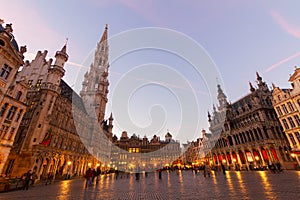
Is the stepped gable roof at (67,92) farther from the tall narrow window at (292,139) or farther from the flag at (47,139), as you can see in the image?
the tall narrow window at (292,139)

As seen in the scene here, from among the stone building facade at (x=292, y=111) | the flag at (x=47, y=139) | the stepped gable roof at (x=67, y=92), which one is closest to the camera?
the flag at (x=47, y=139)

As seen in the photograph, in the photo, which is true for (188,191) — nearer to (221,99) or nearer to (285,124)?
(285,124)

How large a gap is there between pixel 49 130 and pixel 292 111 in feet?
158

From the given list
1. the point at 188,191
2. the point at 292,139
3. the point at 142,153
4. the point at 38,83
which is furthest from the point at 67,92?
the point at 142,153

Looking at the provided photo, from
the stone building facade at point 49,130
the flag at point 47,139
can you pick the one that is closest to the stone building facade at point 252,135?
the stone building facade at point 49,130

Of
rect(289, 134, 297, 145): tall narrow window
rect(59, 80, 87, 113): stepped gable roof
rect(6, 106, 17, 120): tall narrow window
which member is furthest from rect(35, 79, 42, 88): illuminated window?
rect(289, 134, 297, 145): tall narrow window

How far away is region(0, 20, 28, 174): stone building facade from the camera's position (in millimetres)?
19219

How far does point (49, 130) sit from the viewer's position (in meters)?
28.4

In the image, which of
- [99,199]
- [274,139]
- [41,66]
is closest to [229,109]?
Answer: [274,139]

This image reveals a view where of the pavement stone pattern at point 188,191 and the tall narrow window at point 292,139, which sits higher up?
the tall narrow window at point 292,139

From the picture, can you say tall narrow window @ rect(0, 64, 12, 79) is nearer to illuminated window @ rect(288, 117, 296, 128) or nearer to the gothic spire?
illuminated window @ rect(288, 117, 296, 128)

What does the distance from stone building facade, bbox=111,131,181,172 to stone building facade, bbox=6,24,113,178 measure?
3895cm

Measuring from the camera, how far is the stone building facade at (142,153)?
81562 mm

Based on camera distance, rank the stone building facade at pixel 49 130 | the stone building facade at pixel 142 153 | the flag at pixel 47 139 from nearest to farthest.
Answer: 1. the stone building facade at pixel 49 130
2. the flag at pixel 47 139
3. the stone building facade at pixel 142 153
